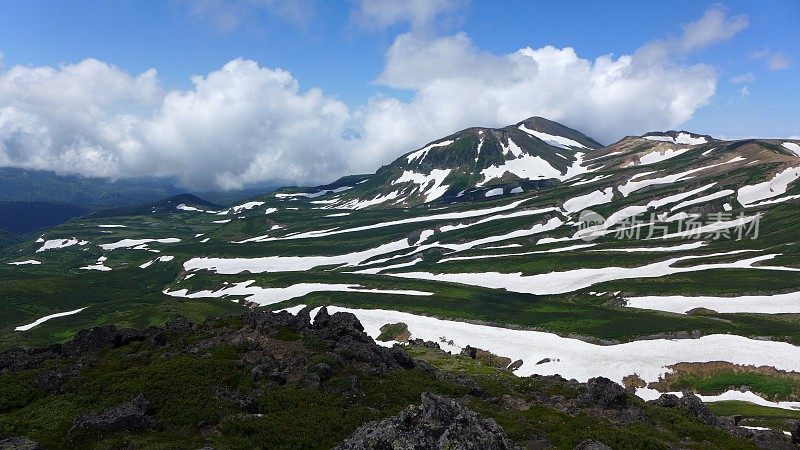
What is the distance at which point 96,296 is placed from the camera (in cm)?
16525

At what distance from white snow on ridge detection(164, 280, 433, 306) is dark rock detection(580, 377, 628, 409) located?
92797mm

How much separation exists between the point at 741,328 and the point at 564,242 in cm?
11382

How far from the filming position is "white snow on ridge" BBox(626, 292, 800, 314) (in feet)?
306

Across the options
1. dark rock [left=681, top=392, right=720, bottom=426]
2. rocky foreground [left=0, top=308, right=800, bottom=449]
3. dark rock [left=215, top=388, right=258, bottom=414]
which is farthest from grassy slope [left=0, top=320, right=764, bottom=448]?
dark rock [left=681, top=392, right=720, bottom=426]

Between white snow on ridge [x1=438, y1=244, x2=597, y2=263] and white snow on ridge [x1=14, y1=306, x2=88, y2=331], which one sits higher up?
white snow on ridge [x1=438, y1=244, x2=597, y2=263]

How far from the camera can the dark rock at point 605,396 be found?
40156mm

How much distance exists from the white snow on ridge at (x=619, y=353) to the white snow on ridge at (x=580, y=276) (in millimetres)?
46791

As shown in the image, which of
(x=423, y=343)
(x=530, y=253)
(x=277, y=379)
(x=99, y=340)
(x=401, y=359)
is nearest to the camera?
(x=277, y=379)

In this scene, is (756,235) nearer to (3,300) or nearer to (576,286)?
(576,286)

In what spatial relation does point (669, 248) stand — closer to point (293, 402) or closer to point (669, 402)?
point (669, 402)

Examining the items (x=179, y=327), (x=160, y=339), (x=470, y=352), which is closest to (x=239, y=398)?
(x=160, y=339)

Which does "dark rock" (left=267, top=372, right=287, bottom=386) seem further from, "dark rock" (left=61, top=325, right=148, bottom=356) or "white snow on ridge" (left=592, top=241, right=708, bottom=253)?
"white snow on ridge" (left=592, top=241, right=708, bottom=253)

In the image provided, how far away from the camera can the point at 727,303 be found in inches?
3957

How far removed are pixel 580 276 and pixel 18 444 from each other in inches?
5245
